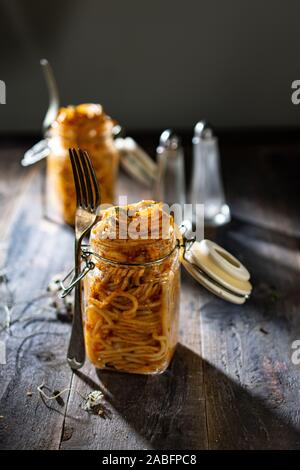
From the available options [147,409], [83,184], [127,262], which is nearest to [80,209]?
[83,184]

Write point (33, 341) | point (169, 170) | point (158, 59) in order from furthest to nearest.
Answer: point (158, 59), point (169, 170), point (33, 341)

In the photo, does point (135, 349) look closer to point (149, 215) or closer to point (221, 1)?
point (149, 215)

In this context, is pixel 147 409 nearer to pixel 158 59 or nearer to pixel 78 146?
pixel 78 146

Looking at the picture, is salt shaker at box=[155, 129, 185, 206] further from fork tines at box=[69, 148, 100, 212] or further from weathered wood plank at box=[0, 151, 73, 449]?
fork tines at box=[69, 148, 100, 212]

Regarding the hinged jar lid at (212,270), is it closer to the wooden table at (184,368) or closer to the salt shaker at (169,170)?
the wooden table at (184,368)

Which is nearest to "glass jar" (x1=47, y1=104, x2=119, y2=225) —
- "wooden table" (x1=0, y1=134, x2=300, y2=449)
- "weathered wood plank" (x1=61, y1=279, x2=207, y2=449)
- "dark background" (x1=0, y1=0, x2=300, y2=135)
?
"wooden table" (x1=0, y1=134, x2=300, y2=449)
